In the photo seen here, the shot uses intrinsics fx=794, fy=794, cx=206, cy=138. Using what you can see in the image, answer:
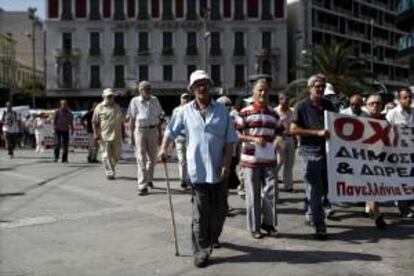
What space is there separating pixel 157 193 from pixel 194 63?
76.3 m

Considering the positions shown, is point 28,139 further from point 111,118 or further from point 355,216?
point 355,216

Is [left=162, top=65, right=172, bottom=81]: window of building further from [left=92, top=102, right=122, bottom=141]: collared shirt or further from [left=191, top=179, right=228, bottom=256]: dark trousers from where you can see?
[left=191, top=179, right=228, bottom=256]: dark trousers

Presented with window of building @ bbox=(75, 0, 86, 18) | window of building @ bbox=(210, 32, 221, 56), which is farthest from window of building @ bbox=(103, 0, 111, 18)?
window of building @ bbox=(210, 32, 221, 56)

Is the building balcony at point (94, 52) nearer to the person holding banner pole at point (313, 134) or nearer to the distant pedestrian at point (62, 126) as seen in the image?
the distant pedestrian at point (62, 126)

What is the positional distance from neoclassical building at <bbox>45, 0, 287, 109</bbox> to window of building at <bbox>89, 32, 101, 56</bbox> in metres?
0.02

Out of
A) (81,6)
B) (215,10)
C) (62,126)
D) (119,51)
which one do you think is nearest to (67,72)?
(119,51)

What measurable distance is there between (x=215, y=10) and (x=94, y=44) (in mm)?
14074

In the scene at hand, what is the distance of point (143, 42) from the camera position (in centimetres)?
8900

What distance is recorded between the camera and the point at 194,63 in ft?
292

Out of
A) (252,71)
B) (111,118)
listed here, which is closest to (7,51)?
(252,71)

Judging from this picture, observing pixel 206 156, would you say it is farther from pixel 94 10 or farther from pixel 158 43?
pixel 94 10

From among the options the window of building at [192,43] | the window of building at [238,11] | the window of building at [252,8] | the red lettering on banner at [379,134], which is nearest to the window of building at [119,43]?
the window of building at [192,43]

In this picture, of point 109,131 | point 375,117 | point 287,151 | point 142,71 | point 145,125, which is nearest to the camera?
point 375,117

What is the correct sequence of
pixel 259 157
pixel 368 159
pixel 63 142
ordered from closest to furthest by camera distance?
1. pixel 259 157
2. pixel 368 159
3. pixel 63 142
